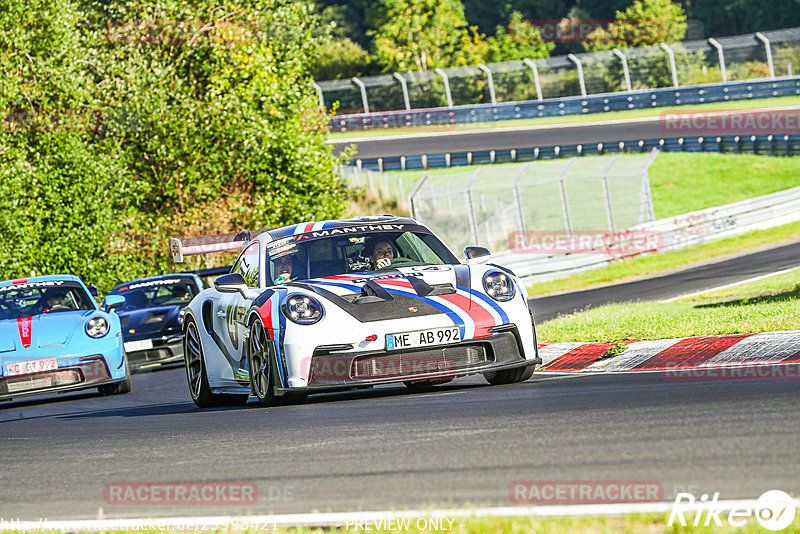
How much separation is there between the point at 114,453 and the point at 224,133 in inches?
826

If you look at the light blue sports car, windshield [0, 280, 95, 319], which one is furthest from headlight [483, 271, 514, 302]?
windshield [0, 280, 95, 319]

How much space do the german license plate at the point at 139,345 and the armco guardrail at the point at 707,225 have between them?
41.4ft

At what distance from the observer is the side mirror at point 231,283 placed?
9.10 m

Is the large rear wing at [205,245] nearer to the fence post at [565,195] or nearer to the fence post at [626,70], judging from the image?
the fence post at [565,195]

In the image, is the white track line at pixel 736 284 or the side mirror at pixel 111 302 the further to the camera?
the white track line at pixel 736 284

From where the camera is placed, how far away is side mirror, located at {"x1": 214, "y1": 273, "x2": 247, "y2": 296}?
910 centimetres

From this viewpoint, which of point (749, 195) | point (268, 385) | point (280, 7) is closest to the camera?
point (268, 385)

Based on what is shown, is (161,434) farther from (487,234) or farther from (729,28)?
(729,28)

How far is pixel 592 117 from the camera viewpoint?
163ft

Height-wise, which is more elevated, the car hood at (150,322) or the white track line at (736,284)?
the car hood at (150,322)

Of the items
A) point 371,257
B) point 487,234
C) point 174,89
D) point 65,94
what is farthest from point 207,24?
point 371,257

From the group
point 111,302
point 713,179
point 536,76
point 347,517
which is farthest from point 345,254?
point 536,76

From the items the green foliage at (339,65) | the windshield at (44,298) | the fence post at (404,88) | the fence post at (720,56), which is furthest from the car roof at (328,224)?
the green foliage at (339,65)

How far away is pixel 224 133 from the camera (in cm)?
2728
